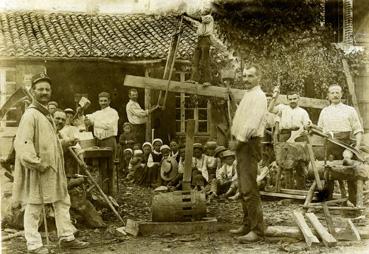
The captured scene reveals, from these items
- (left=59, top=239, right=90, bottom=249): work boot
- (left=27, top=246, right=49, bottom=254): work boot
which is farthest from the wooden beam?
(left=27, top=246, right=49, bottom=254): work boot

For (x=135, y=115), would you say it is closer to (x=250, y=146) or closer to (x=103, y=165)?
(x=103, y=165)

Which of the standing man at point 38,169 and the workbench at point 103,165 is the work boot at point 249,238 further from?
the workbench at point 103,165

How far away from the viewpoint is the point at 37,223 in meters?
4.40

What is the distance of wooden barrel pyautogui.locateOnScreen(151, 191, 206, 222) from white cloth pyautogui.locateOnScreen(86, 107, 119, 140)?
314 centimetres

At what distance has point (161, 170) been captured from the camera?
27.3 feet

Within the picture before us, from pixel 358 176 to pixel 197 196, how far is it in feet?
5.87

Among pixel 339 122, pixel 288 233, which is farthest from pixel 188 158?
pixel 339 122

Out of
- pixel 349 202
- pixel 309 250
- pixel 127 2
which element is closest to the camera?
pixel 309 250

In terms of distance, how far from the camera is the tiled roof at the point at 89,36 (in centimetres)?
1133

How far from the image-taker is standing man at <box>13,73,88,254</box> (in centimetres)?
431

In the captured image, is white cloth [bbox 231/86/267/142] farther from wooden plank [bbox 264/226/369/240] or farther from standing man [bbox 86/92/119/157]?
standing man [bbox 86/92/119/157]

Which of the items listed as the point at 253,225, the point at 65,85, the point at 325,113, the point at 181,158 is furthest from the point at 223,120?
the point at 253,225

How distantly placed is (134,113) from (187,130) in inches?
201

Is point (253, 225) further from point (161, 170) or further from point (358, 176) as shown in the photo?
point (161, 170)
